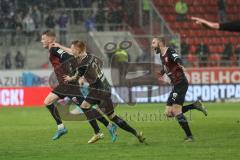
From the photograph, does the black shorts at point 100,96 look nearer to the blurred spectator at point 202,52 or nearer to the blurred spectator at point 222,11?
the blurred spectator at point 202,52

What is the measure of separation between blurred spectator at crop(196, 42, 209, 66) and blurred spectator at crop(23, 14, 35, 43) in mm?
8107

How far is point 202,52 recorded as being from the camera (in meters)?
33.9

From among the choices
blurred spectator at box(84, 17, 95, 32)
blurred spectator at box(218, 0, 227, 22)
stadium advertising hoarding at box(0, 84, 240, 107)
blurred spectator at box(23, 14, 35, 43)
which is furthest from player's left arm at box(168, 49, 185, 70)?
blurred spectator at box(218, 0, 227, 22)

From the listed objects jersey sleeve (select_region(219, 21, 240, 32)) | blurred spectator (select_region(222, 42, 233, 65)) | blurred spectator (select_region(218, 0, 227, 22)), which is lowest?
blurred spectator (select_region(222, 42, 233, 65))

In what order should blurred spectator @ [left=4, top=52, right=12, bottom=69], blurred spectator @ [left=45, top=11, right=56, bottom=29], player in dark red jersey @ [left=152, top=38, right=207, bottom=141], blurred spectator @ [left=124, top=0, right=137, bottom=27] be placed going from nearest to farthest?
player in dark red jersey @ [left=152, top=38, right=207, bottom=141]
blurred spectator @ [left=4, top=52, right=12, bottom=69]
blurred spectator @ [left=45, top=11, right=56, bottom=29]
blurred spectator @ [left=124, top=0, right=137, bottom=27]

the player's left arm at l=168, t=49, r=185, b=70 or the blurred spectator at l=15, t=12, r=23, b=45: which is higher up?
the player's left arm at l=168, t=49, r=185, b=70

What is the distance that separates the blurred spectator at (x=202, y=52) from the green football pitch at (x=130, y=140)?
373 inches

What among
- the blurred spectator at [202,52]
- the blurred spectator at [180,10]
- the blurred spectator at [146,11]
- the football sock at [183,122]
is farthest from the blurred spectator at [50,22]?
the football sock at [183,122]

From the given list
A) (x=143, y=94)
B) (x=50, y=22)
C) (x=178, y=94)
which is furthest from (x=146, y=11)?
(x=178, y=94)

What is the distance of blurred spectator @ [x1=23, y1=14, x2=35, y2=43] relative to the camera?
3341 cm

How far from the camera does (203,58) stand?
33.6 meters

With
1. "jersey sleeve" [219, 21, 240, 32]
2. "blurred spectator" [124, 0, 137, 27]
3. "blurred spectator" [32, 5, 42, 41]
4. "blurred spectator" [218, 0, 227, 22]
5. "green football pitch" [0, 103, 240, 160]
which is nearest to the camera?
"jersey sleeve" [219, 21, 240, 32]

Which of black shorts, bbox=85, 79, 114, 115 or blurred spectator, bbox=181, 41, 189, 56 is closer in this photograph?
black shorts, bbox=85, 79, 114, 115

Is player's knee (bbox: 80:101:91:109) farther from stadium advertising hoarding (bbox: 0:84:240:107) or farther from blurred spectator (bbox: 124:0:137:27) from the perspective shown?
blurred spectator (bbox: 124:0:137:27)
